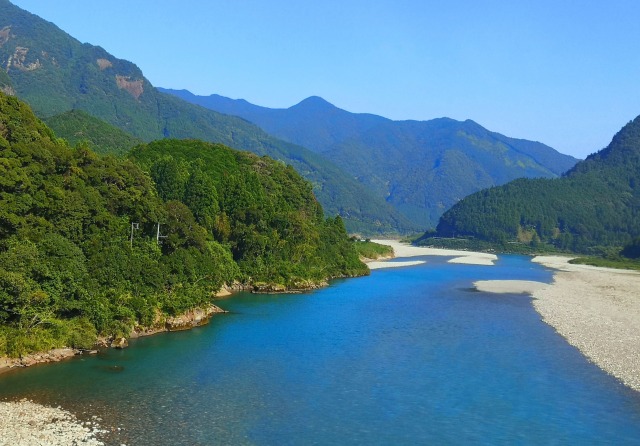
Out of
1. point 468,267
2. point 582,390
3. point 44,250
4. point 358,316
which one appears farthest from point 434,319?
point 468,267

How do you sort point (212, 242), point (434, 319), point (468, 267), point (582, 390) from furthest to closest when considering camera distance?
point (468, 267) < point (212, 242) < point (434, 319) < point (582, 390)

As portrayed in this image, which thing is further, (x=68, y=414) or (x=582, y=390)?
(x=582, y=390)

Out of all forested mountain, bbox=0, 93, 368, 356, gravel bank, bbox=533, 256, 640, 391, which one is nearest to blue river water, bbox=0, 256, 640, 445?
gravel bank, bbox=533, 256, 640, 391

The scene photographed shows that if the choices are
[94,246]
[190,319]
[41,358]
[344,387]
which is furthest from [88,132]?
[344,387]

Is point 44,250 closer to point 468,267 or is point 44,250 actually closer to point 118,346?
point 118,346

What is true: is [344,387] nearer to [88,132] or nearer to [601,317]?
[601,317]
